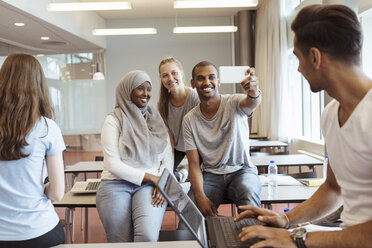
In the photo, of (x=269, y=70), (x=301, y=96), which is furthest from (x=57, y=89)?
(x=301, y=96)

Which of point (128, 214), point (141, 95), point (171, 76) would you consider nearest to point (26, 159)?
point (128, 214)

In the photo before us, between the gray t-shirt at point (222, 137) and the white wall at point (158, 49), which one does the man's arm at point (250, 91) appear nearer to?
the gray t-shirt at point (222, 137)

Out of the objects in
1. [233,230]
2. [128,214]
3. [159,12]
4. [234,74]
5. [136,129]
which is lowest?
[128,214]

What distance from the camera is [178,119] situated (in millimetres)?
3133

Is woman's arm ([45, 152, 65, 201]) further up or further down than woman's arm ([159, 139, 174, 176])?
further up

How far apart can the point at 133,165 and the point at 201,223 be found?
132 cm

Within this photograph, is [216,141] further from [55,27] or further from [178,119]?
[55,27]

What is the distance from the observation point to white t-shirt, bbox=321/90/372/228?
1.08 meters

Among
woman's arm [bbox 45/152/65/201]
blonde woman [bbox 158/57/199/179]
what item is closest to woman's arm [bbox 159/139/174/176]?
blonde woman [bbox 158/57/199/179]

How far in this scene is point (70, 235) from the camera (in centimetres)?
390

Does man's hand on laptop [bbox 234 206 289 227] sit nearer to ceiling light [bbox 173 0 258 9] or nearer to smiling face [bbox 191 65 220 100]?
smiling face [bbox 191 65 220 100]

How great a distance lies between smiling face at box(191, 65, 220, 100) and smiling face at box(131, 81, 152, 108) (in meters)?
0.38

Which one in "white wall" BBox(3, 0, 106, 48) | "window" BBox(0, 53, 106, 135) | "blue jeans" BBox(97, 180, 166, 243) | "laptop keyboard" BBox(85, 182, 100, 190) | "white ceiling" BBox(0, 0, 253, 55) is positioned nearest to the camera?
"blue jeans" BBox(97, 180, 166, 243)

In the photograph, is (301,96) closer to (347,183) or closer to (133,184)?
(133,184)
